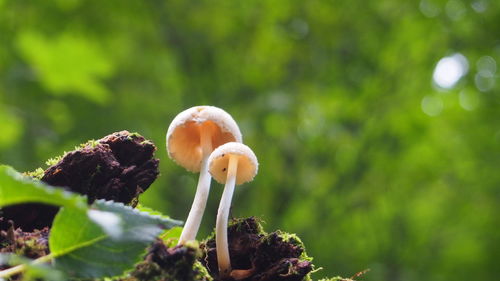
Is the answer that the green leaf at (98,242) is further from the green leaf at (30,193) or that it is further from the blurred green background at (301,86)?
the blurred green background at (301,86)

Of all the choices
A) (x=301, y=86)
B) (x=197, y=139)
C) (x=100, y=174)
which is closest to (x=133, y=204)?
(x=100, y=174)

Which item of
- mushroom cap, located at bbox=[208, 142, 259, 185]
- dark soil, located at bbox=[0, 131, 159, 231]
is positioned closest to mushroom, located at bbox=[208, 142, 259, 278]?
mushroom cap, located at bbox=[208, 142, 259, 185]

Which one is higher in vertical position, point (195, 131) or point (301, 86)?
point (301, 86)


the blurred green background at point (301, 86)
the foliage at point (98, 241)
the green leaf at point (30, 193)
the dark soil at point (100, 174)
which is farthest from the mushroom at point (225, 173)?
the blurred green background at point (301, 86)

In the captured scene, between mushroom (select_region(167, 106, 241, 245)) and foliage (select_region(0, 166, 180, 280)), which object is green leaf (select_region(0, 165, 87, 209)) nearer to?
foliage (select_region(0, 166, 180, 280))

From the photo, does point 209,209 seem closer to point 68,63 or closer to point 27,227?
point 68,63

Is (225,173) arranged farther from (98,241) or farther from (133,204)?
(98,241)
